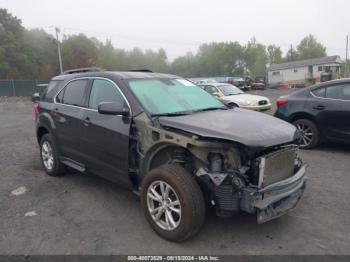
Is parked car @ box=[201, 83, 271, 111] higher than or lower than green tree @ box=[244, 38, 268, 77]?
lower

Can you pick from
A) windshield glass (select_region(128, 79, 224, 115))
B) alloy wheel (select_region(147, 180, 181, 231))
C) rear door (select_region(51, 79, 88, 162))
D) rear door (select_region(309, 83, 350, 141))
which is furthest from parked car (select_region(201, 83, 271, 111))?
alloy wheel (select_region(147, 180, 181, 231))

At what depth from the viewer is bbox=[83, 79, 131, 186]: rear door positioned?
4078 mm

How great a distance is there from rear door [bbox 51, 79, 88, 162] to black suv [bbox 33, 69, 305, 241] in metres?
0.02

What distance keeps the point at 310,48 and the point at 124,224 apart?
98.3 meters

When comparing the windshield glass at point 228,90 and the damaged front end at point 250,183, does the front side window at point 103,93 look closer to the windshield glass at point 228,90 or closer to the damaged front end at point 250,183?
the damaged front end at point 250,183

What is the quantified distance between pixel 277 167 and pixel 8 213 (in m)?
3.40

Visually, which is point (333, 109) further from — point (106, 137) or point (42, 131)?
point (42, 131)

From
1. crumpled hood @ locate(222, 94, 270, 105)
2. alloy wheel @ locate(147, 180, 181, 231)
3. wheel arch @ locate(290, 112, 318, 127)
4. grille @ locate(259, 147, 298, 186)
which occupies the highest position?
crumpled hood @ locate(222, 94, 270, 105)

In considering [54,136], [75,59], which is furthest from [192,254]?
[75,59]

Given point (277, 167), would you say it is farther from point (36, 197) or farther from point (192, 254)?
point (36, 197)

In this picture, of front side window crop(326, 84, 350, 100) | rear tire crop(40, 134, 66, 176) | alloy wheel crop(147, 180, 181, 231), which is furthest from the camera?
front side window crop(326, 84, 350, 100)

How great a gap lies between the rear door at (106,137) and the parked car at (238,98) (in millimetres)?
7854

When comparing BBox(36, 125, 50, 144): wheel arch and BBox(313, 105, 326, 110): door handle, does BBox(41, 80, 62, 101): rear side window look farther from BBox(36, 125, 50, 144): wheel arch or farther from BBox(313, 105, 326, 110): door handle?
BBox(313, 105, 326, 110): door handle

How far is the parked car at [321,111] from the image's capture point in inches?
260
